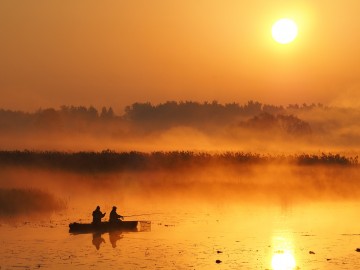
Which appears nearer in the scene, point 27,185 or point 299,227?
point 299,227

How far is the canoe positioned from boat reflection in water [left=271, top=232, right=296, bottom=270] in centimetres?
956

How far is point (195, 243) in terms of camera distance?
119 feet

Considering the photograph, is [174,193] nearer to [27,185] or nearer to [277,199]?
[277,199]

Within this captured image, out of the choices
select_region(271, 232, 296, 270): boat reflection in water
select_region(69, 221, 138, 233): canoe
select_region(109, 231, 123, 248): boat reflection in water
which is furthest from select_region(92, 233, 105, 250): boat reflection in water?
select_region(271, 232, 296, 270): boat reflection in water

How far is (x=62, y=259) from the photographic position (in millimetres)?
30234

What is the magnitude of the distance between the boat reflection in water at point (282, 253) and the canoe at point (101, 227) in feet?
31.4

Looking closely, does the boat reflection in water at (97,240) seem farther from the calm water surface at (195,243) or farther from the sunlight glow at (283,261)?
the sunlight glow at (283,261)

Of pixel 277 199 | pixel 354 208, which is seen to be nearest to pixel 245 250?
pixel 354 208

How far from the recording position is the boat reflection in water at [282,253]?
2928 cm

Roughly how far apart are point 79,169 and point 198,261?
74204 mm

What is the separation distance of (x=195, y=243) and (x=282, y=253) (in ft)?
17.7

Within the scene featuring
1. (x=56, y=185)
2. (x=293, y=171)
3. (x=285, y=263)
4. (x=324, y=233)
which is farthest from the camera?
(x=293, y=171)

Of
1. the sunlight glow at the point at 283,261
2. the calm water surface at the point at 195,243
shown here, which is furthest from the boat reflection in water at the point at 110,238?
the sunlight glow at the point at 283,261

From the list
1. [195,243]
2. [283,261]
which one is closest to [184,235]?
[195,243]
